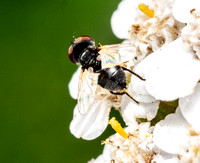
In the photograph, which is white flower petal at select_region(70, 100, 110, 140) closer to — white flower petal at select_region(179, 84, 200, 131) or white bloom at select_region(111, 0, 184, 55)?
white bloom at select_region(111, 0, 184, 55)

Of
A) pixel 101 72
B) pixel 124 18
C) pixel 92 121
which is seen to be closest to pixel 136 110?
pixel 101 72

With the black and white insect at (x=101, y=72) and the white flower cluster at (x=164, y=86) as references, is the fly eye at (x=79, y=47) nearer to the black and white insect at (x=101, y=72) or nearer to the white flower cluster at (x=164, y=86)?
the black and white insect at (x=101, y=72)

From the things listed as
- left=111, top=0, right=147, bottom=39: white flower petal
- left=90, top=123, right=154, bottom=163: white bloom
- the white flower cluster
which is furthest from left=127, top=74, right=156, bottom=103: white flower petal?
left=111, top=0, right=147, bottom=39: white flower petal

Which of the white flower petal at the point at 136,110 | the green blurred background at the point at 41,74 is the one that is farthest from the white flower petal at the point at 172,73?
the green blurred background at the point at 41,74

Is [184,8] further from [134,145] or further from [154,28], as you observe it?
[134,145]

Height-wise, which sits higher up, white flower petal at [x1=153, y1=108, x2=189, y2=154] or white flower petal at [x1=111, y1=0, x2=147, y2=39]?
white flower petal at [x1=111, y1=0, x2=147, y2=39]
